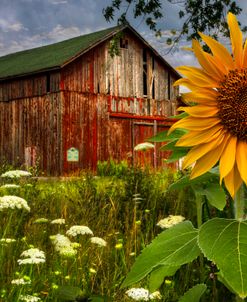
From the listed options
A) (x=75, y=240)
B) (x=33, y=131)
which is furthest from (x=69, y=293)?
(x=33, y=131)

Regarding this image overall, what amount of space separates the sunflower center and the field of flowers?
975 millimetres

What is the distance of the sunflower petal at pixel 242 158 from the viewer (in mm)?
2018

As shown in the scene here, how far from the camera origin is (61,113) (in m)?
23.6

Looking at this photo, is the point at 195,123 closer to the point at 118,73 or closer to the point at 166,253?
the point at 166,253

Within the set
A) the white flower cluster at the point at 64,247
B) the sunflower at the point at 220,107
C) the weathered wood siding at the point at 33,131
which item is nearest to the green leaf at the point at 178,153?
the sunflower at the point at 220,107

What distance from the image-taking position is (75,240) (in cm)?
633

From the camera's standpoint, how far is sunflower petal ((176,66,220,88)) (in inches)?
82.4

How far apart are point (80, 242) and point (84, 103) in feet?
61.4

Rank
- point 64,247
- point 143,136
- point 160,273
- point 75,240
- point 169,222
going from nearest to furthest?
point 160,273, point 64,247, point 169,222, point 75,240, point 143,136

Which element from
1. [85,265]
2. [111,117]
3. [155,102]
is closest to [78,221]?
[85,265]

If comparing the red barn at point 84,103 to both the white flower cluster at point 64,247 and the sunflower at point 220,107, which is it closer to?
A: the white flower cluster at point 64,247

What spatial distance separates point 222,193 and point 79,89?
22.0 m

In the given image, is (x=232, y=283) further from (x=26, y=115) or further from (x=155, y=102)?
(x=155, y=102)

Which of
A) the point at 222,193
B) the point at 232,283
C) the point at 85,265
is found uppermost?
the point at 222,193
